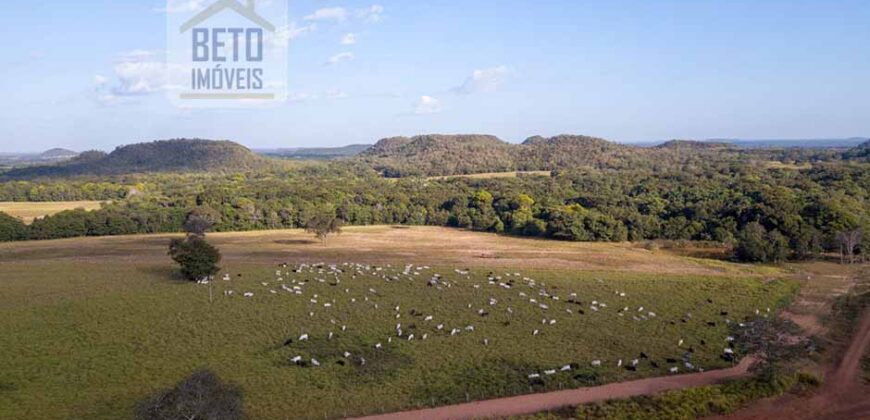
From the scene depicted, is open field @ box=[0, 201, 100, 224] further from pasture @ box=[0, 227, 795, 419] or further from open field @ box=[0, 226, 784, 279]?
pasture @ box=[0, 227, 795, 419]

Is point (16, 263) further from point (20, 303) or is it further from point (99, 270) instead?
point (20, 303)

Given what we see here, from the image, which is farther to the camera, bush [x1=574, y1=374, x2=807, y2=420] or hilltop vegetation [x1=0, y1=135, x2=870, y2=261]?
hilltop vegetation [x1=0, y1=135, x2=870, y2=261]

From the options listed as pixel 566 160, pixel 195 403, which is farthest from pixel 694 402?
pixel 566 160

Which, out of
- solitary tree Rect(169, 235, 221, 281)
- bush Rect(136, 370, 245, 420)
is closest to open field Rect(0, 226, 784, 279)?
solitary tree Rect(169, 235, 221, 281)

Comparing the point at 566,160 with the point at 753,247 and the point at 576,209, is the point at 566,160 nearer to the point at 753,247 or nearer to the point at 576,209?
the point at 576,209

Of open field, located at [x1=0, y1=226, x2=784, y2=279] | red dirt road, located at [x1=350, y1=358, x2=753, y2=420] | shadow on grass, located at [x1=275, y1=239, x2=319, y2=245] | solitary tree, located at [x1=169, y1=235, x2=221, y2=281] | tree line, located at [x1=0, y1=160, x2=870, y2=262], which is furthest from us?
shadow on grass, located at [x1=275, y1=239, x2=319, y2=245]

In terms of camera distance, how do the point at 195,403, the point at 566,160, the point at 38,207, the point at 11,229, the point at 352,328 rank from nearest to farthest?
the point at 195,403 → the point at 352,328 → the point at 11,229 → the point at 38,207 → the point at 566,160

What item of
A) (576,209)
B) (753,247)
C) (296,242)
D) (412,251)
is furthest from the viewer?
(576,209)

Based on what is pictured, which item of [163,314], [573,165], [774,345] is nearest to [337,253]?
[163,314]
